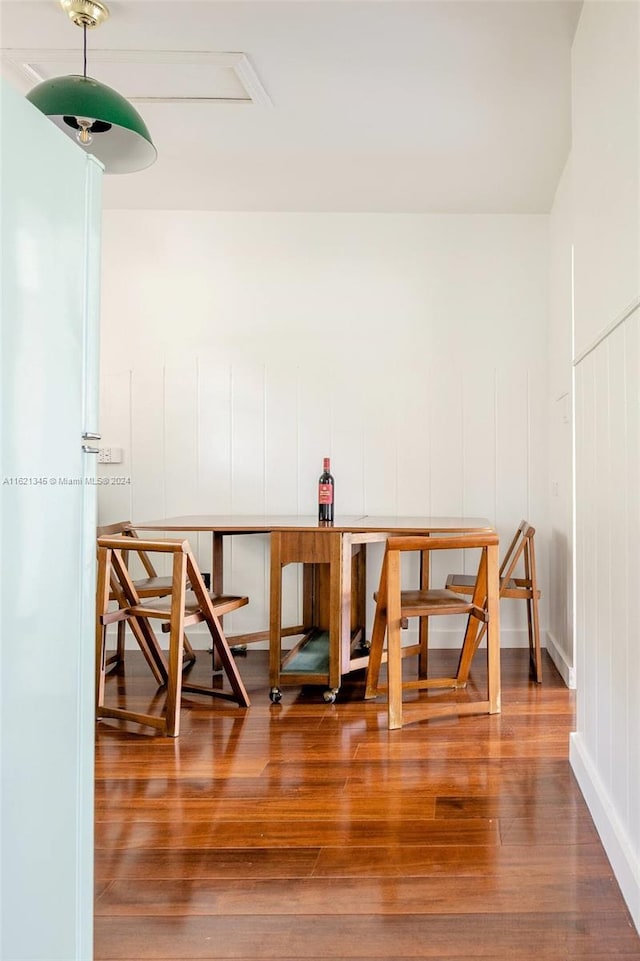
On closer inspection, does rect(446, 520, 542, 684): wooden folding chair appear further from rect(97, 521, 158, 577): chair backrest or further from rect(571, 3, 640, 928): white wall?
rect(97, 521, 158, 577): chair backrest

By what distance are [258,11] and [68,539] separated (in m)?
2.01

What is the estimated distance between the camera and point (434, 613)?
2805mm

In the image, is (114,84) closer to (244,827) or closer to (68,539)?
(68,539)

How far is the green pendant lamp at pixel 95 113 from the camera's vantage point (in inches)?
81.0

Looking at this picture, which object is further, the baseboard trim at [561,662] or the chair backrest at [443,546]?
the baseboard trim at [561,662]

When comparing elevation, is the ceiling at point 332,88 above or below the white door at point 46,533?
above

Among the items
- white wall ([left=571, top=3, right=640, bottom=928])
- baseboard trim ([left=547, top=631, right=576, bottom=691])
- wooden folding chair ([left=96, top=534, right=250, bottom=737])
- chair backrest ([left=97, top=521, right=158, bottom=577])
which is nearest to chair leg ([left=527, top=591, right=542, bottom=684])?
baseboard trim ([left=547, top=631, right=576, bottom=691])

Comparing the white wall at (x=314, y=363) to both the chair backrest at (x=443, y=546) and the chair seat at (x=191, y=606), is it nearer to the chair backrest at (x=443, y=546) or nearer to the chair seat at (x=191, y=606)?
the chair seat at (x=191, y=606)

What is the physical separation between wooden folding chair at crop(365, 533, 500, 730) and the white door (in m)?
1.67

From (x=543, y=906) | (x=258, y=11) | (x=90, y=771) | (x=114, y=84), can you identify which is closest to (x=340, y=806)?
(x=543, y=906)

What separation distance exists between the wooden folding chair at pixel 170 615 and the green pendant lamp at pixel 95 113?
4.34 feet

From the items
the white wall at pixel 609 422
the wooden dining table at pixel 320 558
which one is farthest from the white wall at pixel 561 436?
the white wall at pixel 609 422

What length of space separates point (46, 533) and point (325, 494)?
272 centimetres

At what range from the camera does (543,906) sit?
1547 mm
